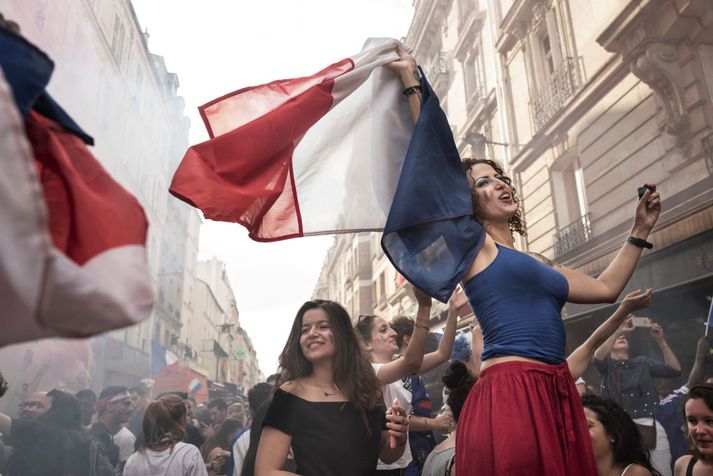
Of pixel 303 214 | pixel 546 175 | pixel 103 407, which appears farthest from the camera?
pixel 546 175

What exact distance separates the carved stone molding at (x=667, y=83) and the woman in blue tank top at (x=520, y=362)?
5.91m

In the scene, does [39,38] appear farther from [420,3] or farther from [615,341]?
[420,3]

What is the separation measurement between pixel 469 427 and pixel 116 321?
115 cm

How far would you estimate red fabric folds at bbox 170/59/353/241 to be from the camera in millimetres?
2174

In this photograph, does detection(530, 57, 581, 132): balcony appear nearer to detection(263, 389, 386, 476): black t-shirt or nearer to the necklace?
the necklace

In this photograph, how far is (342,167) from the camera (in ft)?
→ 8.80

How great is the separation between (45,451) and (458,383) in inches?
128

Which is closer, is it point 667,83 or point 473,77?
point 667,83

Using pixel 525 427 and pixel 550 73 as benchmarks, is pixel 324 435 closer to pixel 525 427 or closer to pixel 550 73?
pixel 525 427

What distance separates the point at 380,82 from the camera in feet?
8.63

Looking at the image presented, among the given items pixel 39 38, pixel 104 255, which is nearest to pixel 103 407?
pixel 39 38

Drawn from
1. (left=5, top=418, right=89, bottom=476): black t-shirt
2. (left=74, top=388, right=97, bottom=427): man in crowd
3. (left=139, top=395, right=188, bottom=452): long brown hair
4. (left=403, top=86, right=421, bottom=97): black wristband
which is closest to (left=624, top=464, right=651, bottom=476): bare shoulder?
(left=403, top=86, right=421, bottom=97): black wristband

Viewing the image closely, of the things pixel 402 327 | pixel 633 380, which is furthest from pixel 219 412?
pixel 633 380

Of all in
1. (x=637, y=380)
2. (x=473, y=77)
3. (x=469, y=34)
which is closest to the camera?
(x=637, y=380)
